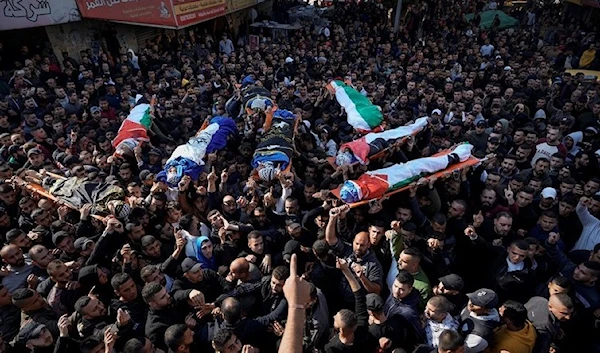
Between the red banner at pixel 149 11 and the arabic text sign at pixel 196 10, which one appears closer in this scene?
the red banner at pixel 149 11

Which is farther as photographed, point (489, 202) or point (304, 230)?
point (489, 202)

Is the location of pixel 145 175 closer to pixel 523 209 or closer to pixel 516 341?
pixel 516 341

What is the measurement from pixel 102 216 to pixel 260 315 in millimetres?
2197

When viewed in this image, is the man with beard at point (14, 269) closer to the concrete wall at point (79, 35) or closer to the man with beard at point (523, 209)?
the man with beard at point (523, 209)

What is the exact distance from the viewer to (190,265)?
315 centimetres

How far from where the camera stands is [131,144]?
5.48 meters

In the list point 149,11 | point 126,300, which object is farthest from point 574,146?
point 149,11

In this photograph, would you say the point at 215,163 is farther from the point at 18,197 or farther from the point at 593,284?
the point at 593,284

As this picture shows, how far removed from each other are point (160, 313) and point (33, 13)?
9.37 meters

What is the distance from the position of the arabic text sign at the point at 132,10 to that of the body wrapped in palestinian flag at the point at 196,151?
20.9 feet

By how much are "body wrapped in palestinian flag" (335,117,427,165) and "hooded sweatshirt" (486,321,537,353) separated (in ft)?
9.10

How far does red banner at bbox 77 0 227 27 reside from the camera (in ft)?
32.7

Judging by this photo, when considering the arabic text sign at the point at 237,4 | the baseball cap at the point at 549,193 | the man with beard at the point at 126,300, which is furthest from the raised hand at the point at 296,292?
the arabic text sign at the point at 237,4

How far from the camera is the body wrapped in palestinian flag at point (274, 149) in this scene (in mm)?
4831
